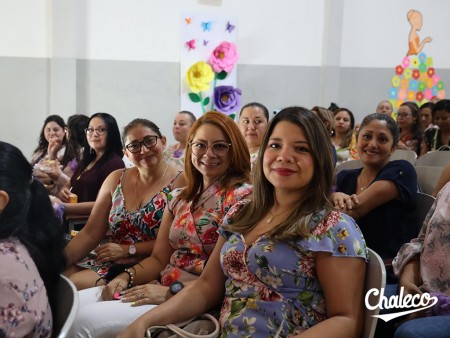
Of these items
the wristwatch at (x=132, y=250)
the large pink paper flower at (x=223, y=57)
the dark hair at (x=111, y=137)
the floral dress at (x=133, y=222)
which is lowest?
the wristwatch at (x=132, y=250)

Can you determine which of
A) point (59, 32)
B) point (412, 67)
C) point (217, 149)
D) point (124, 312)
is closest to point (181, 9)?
point (59, 32)

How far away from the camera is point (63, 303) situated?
1.38 m

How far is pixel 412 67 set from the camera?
7.43 m

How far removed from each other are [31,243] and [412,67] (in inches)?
273

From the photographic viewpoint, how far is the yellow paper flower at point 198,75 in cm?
623

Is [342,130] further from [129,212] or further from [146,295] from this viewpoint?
[146,295]

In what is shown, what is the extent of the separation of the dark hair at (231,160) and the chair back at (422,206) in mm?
787

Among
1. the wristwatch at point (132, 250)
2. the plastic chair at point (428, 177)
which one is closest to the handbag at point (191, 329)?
the wristwatch at point (132, 250)

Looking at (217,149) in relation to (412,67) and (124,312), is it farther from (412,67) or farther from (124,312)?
(412,67)

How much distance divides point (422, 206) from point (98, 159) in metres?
2.04

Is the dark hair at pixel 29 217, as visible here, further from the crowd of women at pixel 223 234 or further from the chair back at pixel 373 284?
the chair back at pixel 373 284

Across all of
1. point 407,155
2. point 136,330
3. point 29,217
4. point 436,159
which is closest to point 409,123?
point 407,155

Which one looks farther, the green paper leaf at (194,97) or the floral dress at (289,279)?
the green paper leaf at (194,97)

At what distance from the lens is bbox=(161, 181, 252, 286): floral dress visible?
2070 mm
